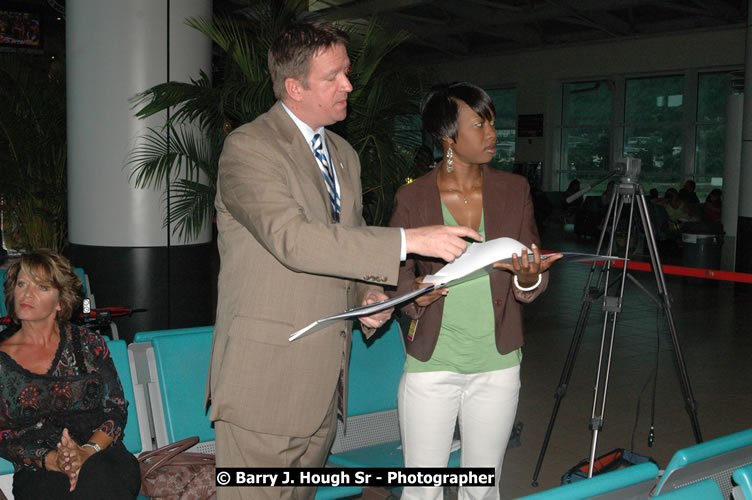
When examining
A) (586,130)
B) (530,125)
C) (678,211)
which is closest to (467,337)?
(678,211)

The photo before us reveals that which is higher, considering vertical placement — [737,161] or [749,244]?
[737,161]

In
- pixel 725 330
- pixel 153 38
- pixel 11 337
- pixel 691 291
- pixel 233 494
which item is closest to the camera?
pixel 233 494

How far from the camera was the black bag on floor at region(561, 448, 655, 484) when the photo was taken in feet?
11.3

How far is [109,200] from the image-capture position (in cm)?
624

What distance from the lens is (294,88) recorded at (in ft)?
6.45

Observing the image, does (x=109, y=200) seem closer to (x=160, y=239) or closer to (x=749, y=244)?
(x=160, y=239)

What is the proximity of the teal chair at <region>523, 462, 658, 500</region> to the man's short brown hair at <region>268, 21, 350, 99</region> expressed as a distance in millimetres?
1135

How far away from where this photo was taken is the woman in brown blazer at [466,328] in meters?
2.50

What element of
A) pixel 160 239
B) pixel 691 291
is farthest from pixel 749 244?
pixel 160 239

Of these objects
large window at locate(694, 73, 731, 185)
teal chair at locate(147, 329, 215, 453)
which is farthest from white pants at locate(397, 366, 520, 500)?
large window at locate(694, 73, 731, 185)

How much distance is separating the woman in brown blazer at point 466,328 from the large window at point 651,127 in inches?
848

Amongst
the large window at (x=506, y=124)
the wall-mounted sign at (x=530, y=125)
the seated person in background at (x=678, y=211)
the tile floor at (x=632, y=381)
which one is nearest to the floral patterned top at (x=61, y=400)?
the tile floor at (x=632, y=381)

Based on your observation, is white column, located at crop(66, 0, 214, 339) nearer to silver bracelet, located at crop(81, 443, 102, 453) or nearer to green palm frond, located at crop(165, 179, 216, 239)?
green palm frond, located at crop(165, 179, 216, 239)

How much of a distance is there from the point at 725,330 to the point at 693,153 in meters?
15.7
